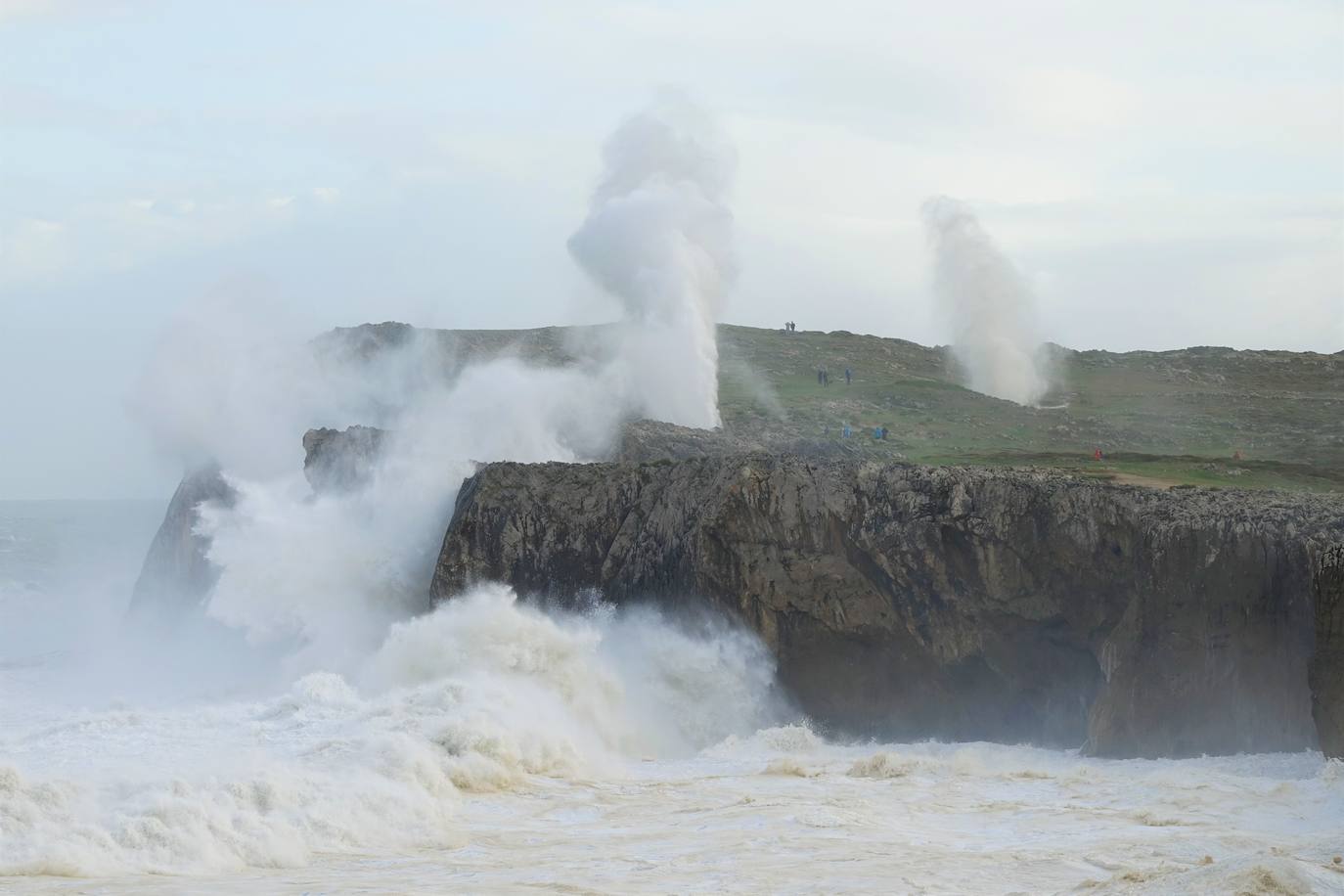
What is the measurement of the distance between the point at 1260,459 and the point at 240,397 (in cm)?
2271

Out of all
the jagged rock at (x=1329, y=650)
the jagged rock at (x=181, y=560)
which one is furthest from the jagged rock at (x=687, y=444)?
the jagged rock at (x=1329, y=650)

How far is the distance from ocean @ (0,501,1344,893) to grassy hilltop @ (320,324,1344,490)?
7.33m

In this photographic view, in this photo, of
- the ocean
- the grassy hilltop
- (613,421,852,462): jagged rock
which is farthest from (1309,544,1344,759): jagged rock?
(613,421,852,462): jagged rock

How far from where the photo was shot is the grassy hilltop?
30375 millimetres

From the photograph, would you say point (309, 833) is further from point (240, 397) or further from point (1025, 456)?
point (240, 397)

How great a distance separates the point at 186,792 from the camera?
18.0 metres

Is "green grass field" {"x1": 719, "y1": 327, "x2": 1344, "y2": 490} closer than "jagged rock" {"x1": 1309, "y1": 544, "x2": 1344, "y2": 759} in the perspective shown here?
Answer: No

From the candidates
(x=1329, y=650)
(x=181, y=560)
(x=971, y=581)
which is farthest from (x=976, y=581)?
(x=181, y=560)

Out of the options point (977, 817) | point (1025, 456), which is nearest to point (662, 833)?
point (977, 817)

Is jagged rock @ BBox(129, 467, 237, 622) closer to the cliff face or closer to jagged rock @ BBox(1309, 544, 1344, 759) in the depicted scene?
the cliff face

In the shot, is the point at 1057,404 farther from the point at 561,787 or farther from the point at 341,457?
the point at 561,787

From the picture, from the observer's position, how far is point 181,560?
119 feet

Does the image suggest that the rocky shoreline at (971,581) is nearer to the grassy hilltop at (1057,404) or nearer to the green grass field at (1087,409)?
the green grass field at (1087,409)

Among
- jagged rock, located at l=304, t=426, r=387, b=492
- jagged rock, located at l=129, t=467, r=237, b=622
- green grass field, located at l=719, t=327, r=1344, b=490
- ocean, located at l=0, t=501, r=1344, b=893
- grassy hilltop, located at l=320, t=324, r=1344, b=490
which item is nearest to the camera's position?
ocean, located at l=0, t=501, r=1344, b=893
